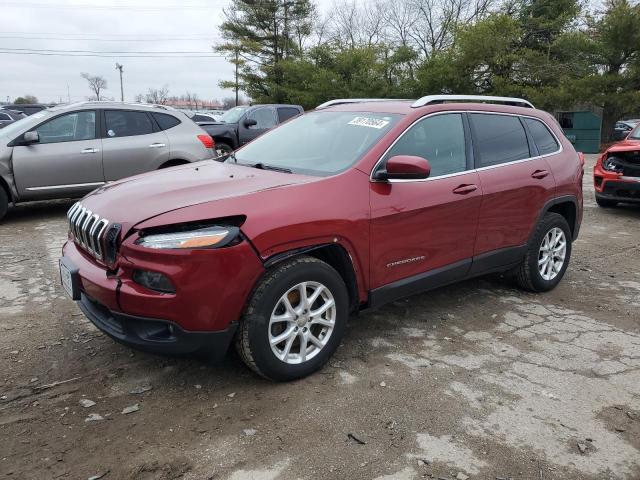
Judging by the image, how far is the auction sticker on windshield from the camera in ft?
12.5

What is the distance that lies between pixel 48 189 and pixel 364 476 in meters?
6.63

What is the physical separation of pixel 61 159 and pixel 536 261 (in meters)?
6.21

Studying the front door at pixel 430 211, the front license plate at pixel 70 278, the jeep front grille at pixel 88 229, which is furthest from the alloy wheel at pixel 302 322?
the front license plate at pixel 70 278

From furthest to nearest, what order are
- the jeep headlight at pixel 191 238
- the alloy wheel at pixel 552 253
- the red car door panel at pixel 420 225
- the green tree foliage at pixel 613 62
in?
1. the green tree foliage at pixel 613 62
2. the alloy wheel at pixel 552 253
3. the red car door panel at pixel 420 225
4. the jeep headlight at pixel 191 238

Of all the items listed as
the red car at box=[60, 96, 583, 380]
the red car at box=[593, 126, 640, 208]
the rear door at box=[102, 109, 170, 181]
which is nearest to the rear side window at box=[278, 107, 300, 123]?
the rear door at box=[102, 109, 170, 181]

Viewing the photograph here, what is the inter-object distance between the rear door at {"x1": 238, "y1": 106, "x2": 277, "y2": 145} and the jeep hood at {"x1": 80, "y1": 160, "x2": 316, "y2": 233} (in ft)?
31.2

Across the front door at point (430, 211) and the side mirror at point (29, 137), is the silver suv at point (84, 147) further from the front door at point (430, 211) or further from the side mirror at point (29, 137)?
the front door at point (430, 211)

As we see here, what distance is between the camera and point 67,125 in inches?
299

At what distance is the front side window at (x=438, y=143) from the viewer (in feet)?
12.4

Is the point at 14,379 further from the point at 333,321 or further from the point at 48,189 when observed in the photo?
the point at 48,189

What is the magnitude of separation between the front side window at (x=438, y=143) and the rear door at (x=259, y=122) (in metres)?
9.42

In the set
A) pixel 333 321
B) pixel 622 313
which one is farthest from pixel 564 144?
pixel 333 321

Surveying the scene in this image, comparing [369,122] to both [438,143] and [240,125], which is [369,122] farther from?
[240,125]

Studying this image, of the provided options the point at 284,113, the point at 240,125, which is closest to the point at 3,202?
the point at 240,125
